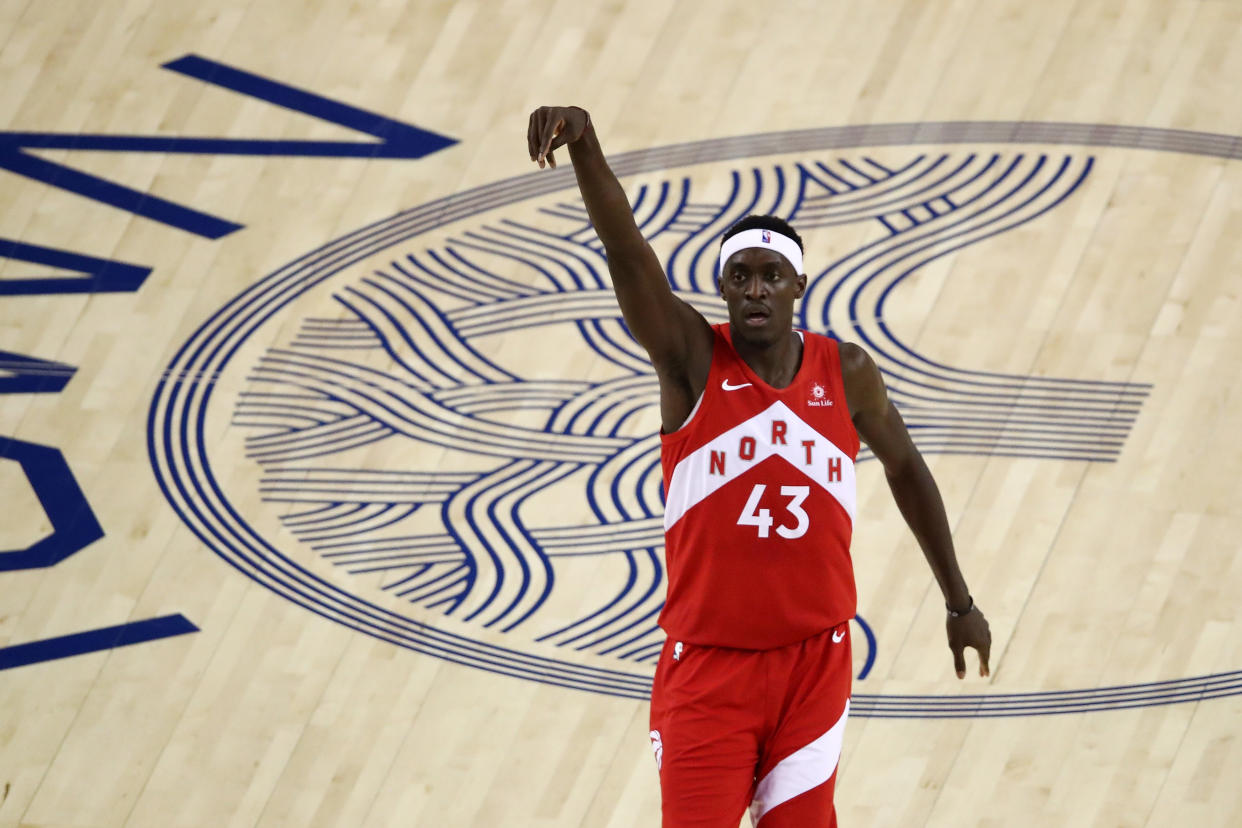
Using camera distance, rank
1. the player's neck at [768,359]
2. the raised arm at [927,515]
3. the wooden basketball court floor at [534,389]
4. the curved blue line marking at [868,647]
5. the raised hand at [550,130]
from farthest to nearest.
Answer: the curved blue line marking at [868,647] → the wooden basketball court floor at [534,389] → the raised arm at [927,515] → the player's neck at [768,359] → the raised hand at [550,130]

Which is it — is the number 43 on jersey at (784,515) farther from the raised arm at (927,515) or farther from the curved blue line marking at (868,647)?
the curved blue line marking at (868,647)

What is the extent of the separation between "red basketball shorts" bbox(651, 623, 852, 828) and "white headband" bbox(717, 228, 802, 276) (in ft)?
2.67

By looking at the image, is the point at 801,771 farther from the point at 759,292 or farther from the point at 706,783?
the point at 759,292

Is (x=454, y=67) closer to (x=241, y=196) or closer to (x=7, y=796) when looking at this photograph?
(x=241, y=196)

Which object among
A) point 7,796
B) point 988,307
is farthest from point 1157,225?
point 7,796

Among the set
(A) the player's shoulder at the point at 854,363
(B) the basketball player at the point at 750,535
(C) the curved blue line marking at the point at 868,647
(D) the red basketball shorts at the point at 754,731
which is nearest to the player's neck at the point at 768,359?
(B) the basketball player at the point at 750,535

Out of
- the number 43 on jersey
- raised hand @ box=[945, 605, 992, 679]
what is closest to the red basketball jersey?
the number 43 on jersey

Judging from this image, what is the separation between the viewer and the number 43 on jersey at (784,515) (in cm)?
321

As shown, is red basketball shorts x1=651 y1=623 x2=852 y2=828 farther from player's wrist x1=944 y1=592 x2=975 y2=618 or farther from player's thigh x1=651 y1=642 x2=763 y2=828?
player's wrist x1=944 y1=592 x2=975 y2=618

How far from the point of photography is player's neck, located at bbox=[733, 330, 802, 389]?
3.31m

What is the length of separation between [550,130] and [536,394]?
3211 millimetres

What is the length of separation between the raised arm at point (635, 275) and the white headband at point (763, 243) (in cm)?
17

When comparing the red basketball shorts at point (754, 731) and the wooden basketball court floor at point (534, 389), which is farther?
the wooden basketball court floor at point (534, 389)

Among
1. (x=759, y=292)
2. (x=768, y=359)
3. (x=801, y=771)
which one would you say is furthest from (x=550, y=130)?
(x=801, y=771)
